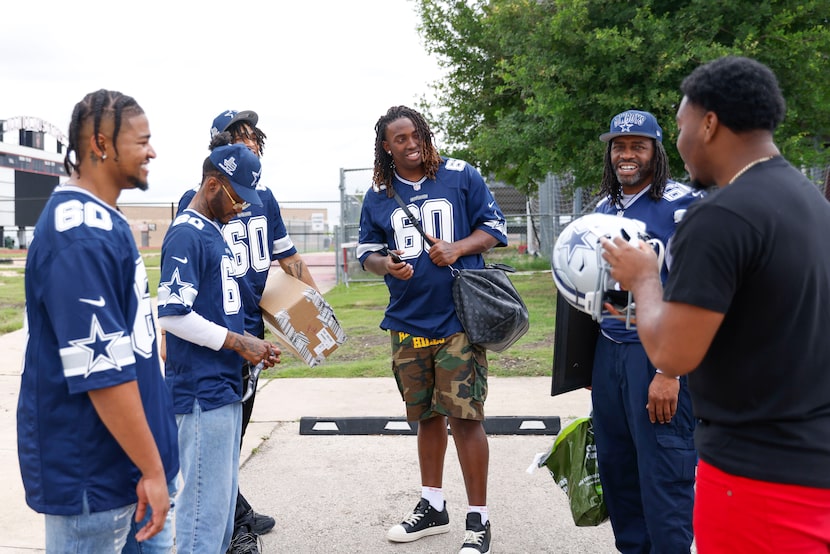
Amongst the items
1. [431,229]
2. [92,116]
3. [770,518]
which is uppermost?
[92,116]

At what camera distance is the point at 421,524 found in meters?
4.23

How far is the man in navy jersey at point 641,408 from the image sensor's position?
310 centimetres

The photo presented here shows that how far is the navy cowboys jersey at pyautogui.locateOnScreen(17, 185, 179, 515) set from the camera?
1966 millimetres

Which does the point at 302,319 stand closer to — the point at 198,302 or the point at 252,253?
the point at 252,253

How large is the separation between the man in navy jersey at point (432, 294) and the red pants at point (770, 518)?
2.05m

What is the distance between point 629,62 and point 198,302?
946 centimetres

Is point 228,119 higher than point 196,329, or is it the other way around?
point 228,119

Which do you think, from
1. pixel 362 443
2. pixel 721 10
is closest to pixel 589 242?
pixel 362 443

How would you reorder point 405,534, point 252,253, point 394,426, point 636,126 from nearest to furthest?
point 636,126 < point 252,253 < point 405,534 < point 394,426

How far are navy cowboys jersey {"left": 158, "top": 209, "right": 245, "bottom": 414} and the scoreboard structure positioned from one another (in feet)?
163

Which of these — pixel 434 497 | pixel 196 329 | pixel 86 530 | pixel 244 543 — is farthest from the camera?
pixel 434 497

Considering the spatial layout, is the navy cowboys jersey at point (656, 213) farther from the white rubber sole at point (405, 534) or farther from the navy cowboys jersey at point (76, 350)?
the navy cowboys jersey at point (76, 350)

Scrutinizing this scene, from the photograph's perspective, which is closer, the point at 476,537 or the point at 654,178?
the point at 654,178

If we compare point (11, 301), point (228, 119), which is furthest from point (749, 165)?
point (11, 301)
